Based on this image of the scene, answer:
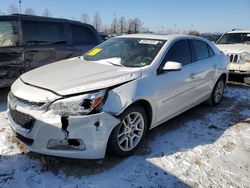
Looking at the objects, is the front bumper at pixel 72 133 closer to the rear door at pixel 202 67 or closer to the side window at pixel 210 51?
the rear door at pixel 202 67

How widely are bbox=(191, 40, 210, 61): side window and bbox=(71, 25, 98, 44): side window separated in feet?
9.52

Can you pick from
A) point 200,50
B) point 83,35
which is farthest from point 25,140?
point 83,35

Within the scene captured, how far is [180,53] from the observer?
4.59 metres

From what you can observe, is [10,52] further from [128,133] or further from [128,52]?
[128,133]

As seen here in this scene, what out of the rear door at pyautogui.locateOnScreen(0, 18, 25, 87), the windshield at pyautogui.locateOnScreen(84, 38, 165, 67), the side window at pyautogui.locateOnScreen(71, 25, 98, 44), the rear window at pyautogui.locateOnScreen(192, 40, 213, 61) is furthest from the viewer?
the side window at pyautogui.locateOnScreen(71, 25, 98, 44)

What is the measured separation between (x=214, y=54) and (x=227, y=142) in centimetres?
219

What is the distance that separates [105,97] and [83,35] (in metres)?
4.16

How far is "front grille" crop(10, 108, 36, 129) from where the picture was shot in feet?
10.3

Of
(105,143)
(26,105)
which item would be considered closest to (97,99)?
(105,143)

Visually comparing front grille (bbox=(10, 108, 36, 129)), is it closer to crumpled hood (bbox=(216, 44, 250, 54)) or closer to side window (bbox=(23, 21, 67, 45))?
side window (bbox=(23, 21, 67, 45))

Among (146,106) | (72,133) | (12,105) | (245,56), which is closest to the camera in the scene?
(72,133)

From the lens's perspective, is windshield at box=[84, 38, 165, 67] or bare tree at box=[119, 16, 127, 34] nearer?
→ windshield at box=[84, 38, 165, 67]

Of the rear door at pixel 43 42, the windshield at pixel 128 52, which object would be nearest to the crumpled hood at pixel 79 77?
the windshield at pixel 128 52

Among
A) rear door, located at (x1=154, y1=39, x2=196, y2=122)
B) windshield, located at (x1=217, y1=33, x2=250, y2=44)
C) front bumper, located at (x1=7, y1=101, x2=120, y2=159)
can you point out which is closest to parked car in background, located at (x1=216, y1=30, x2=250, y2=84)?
windshield, located at (x1=217, y1=33, x2=250, y2=44)
